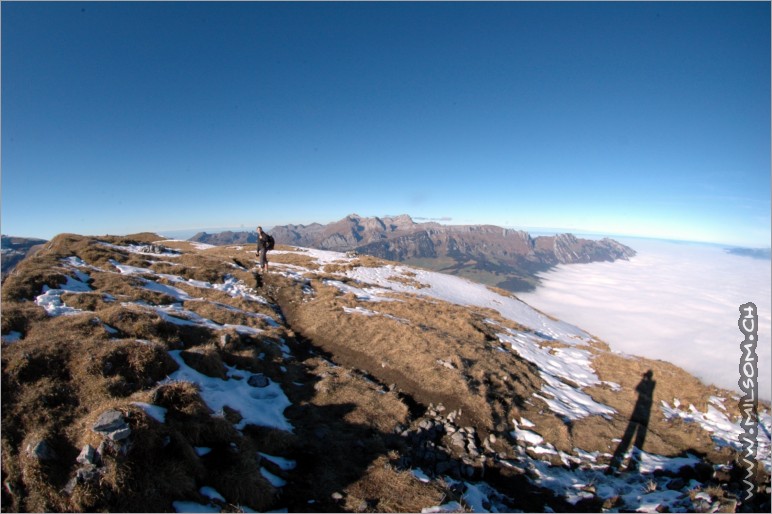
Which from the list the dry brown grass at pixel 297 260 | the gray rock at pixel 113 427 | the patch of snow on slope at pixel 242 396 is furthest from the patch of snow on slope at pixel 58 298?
the dry brown grass at pixel 297 260

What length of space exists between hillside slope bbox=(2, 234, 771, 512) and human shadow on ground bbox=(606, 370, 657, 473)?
0.13 m

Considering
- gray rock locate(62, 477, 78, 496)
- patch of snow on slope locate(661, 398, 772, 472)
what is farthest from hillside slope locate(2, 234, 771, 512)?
patch of snow on slope locate(661, 398, 772, 472)

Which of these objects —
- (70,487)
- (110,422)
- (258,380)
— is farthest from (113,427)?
(258,380)

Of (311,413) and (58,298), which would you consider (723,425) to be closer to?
(311,413)

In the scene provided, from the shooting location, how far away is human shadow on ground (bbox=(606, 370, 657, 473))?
526 inches

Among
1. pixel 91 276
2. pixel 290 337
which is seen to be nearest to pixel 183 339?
pixel 290 337

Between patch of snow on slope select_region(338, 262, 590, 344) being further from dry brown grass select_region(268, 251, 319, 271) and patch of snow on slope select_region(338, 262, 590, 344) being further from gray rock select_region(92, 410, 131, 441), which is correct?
gray rock select_region(92, 410, 131, 441)

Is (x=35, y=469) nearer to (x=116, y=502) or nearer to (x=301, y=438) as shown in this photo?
(x=116, y=502)

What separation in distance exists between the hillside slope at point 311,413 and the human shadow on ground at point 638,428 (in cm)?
13

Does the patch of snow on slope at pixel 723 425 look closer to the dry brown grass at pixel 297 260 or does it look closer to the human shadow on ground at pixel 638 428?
the human shadow on ground at pixel 638 428

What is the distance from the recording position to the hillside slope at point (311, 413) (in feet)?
24.4

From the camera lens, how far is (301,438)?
10703mm

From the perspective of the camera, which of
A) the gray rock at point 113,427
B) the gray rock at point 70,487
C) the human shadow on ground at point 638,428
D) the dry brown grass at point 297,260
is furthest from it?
the dry brown grass at point 297,260

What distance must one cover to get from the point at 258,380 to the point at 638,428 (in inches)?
749
